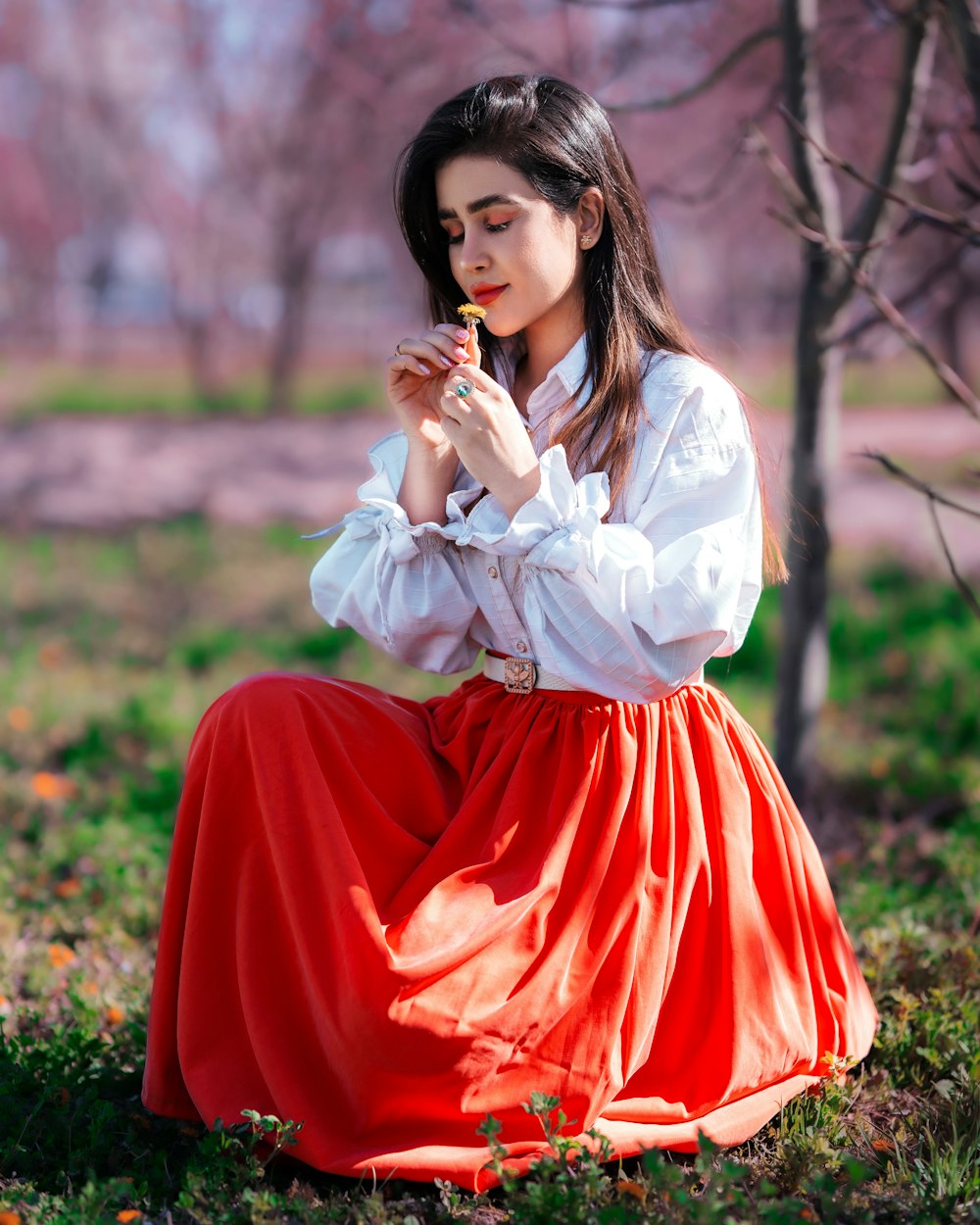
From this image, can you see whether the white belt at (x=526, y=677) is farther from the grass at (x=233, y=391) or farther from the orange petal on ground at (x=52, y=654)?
the grass at (x=233, y=391)

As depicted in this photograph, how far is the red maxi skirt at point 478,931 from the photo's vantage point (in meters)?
1.78

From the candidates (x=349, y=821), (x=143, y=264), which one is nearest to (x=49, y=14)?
(x=143, y=264)

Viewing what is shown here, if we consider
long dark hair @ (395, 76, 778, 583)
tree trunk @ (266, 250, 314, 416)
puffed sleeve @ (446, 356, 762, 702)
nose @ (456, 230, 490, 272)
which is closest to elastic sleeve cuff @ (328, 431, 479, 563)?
puffed sleeve @ (446, 356, 762, 702)

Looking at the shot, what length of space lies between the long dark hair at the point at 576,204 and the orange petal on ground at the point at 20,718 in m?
2.33

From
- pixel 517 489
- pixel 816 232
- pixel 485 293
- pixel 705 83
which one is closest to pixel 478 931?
pixel 517 489

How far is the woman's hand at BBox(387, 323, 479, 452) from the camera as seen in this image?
2.05 m

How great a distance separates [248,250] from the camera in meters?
12.7

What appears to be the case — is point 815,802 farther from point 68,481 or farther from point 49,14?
point 49,14

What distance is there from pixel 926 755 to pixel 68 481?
18.0ft

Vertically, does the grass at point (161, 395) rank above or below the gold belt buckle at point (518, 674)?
above

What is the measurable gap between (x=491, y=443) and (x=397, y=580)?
0.33 metres

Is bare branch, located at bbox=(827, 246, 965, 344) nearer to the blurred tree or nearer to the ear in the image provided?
the blurred tree

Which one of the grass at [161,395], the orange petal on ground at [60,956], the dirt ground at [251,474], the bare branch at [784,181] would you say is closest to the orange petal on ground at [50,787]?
the orange petal on ground at [60,956]

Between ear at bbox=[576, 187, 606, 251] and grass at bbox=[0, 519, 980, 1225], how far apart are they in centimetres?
134
